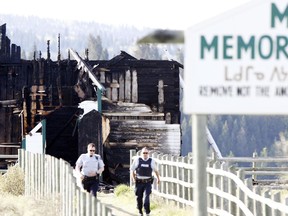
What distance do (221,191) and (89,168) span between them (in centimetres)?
285

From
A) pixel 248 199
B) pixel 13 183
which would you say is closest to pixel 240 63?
pixel 248 199

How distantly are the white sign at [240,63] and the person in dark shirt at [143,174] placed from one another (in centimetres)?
1122

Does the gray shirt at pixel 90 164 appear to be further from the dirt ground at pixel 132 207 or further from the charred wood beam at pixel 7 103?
the charred wood beam at pixel 7 103

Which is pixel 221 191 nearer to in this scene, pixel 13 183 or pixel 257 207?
pixel 257 207

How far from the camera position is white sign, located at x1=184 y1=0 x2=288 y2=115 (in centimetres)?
705

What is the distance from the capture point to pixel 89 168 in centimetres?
1873

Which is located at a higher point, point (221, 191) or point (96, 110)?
point (96, 110)

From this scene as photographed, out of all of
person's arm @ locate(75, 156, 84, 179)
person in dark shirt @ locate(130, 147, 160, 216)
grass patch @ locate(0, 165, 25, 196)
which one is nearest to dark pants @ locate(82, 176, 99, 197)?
person's arm @ locate(75, 156, 84, 179)

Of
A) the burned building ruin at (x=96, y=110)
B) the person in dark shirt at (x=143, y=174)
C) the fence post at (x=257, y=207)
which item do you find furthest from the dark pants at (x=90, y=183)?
the burned building ruin at (x=96, y=110)

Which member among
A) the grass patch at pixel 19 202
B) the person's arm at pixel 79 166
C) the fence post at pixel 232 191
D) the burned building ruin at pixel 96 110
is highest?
the burned building ruin at pixel 96 110

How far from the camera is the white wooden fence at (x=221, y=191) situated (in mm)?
13461

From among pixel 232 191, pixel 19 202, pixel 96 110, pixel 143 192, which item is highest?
pixel 96 110

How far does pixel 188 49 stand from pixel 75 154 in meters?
27.7

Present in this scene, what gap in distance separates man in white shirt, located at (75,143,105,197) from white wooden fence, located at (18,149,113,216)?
17.1 inches
